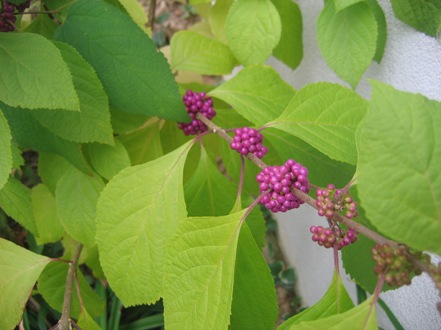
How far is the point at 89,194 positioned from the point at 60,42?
35 centimetres

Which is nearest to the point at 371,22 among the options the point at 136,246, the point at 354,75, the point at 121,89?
the point at 354,75

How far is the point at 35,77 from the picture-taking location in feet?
2.32

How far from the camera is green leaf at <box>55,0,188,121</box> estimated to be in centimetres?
84

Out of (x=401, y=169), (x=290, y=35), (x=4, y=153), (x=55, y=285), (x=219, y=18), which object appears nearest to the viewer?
(x=401, y=169)

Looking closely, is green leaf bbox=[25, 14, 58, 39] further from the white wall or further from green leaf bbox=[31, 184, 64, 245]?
the white wall

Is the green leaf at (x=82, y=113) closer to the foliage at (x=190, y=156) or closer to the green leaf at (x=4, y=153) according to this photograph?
the foliage at (x=190, y=156)

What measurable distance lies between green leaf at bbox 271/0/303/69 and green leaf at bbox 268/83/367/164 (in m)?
0.53

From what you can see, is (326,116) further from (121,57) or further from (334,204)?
(121,57)

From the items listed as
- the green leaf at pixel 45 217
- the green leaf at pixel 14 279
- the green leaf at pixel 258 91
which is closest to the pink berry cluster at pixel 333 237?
the green leaf at pixel 258 91

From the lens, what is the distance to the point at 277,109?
0.88 metres

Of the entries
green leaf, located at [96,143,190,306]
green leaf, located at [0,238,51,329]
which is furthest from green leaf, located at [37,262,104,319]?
green leaf, located at [96,143,190,306]

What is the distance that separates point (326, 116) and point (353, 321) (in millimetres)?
330

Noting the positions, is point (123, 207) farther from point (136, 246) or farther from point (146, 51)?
point (146, 51)

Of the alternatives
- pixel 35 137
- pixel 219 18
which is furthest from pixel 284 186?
pixel 219 18
